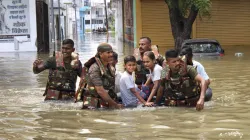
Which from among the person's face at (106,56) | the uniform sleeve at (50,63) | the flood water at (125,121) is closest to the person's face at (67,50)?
the uniform sleeve at (50,63)

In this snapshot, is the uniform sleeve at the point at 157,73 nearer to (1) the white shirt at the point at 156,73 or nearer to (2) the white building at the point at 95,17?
(1) the white shirt at the point at 156,73

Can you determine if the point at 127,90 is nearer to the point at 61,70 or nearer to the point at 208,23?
the point at 61,70

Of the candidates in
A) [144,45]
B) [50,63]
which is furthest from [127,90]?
[50,63]

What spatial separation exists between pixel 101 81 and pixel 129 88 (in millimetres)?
Answer: 589

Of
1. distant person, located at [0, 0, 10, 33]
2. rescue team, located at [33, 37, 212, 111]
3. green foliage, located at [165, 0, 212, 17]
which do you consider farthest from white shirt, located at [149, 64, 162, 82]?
distant person, located at [0, 0, 10, 33]

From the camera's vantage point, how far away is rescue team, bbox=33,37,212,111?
760 centimetres

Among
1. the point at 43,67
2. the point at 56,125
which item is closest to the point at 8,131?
the point at 56,125

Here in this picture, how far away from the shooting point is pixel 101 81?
7594 millimetres

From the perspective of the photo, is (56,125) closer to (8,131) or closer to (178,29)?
Answer: (8,131)

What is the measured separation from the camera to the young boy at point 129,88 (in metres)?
7.93

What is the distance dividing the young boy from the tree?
12001mm

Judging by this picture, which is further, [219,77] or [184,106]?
[219,77]

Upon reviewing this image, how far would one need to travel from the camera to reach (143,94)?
844 centimetres

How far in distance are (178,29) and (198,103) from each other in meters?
14.8
